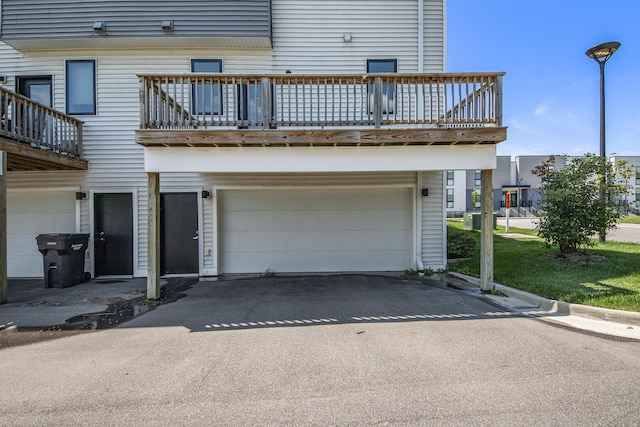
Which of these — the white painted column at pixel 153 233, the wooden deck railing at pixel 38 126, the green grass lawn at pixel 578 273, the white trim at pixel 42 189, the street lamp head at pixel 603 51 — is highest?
the street lamp head at pixel 603 51

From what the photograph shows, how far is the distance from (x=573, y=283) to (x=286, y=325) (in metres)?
5.10

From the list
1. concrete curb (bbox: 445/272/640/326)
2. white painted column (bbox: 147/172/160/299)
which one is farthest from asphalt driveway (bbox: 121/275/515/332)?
concrete curb (bbox: 445/272/640/326)

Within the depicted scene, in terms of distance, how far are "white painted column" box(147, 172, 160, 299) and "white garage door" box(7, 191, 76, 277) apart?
384 centimetres

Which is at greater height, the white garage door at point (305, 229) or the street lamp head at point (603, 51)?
the street lamp head at point (603, 51)

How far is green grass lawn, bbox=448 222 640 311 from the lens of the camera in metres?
5.27

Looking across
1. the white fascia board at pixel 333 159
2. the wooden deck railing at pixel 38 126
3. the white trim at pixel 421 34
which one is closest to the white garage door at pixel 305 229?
the white fascia board at pixel 333 159

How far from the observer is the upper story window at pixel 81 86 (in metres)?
8.41

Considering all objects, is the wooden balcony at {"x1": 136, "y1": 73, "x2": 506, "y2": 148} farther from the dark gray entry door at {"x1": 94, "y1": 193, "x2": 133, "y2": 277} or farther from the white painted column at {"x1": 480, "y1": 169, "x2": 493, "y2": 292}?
the dark gray entry door at {"x1": 94, "y1": 193, "x2": 133, "y2": 277}

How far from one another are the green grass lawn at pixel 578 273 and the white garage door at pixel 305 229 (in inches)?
88.1

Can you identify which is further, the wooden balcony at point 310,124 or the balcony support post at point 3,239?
the balcony support post at point 3,239

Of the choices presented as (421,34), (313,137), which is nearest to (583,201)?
(421,34)

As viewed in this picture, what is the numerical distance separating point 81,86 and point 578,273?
11.8 meters

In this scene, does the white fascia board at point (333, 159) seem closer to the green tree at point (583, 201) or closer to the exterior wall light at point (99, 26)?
the green tree at point (583, 201)

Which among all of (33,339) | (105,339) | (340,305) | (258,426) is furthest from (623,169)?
(33,339)
